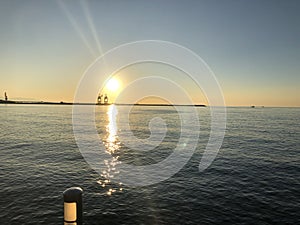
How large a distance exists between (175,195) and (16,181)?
51.8ft

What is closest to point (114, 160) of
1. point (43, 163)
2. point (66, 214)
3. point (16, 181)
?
point (43, 163)

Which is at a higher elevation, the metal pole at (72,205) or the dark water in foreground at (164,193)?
the metal pole at (72,205)

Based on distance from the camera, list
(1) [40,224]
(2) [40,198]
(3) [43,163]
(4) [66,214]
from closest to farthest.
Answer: (4) [66,214]
(1) [40,224]
(2) [40,198]
(3) [43,163]

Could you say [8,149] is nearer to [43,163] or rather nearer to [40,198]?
[43,163]

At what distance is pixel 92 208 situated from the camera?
720 inches

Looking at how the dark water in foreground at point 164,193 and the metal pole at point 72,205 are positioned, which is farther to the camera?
the dark water in foreground at point 164,193

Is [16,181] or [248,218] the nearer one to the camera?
[248,218]

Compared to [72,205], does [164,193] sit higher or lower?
lower

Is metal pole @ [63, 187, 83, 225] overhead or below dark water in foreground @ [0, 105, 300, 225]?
overhead

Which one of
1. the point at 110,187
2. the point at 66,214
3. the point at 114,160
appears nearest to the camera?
the point at 66,214

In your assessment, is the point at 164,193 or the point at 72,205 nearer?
the point at 72,205

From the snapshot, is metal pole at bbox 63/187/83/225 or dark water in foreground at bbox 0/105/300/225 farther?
dark water in foreground at bbox 0/105/300/225

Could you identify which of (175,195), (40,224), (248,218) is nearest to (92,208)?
(40,224)

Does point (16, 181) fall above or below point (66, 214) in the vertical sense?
below
